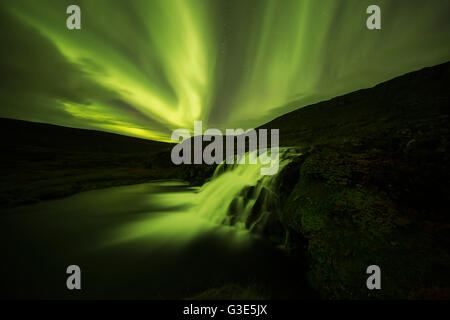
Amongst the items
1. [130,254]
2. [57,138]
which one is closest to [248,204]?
[130,254]

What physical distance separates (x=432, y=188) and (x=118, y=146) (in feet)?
474

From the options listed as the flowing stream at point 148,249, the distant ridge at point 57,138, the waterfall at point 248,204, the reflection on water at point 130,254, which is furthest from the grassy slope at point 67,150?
the waterfall at point 248,204

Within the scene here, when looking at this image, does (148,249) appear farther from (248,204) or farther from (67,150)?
(67,150)

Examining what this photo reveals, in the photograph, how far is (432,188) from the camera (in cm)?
371

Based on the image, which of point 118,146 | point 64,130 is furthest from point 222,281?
point 64,130

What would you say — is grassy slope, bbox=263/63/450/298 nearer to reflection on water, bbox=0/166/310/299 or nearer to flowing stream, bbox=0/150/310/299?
flowing stream, bbox=0/150/310/299

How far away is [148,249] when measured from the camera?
5.66 m

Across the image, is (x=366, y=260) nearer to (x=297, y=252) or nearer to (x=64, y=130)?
(x=297, y=252)

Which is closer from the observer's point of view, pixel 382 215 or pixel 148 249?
pixel 382 215

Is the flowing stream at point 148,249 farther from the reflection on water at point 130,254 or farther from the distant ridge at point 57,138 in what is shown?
the distant ridge at point 57,138

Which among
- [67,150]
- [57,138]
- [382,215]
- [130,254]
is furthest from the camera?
[57,138]

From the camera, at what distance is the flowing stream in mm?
3977

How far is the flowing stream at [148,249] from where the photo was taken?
13.0ft

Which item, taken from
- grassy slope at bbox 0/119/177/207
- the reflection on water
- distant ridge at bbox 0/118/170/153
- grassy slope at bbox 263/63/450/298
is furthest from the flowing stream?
distant ridge at bbox 0/118/170/153
